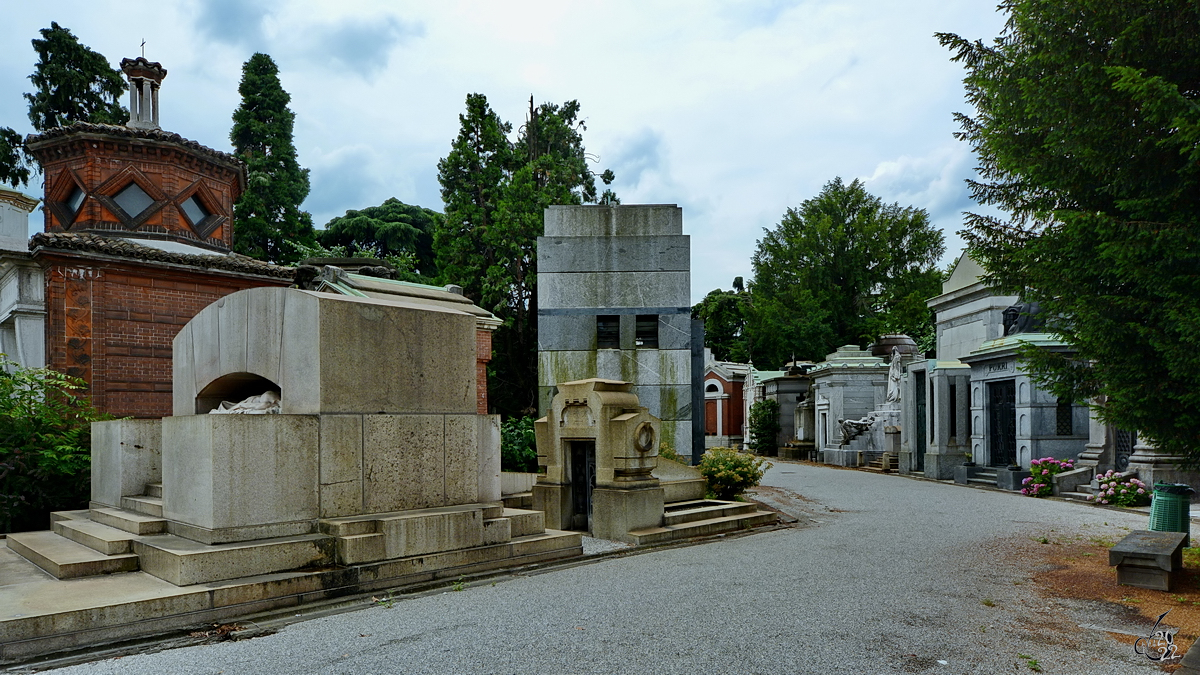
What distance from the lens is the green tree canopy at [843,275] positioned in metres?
45.9

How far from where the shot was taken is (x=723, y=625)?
18.3ft

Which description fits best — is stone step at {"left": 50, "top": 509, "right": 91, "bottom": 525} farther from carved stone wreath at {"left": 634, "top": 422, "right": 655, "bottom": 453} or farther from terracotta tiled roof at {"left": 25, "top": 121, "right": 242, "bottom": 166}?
terracotta tiled roof at {"left": 25, "top": 121, "right": 242, "bottom": 166}

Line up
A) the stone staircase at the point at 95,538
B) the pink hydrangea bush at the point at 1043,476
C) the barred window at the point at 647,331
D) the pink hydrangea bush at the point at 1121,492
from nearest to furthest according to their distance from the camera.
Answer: the stone staircase at the point at 95,538
the pink hydrangea bush at the point at 1121,492
the pink hydrangea bush at the point at 1043,476
the barred window at the point at 647,331

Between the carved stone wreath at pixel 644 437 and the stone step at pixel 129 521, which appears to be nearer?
the stone step at pixel 129 521

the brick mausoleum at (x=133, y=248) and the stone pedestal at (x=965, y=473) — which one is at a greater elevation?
the brick mausoleum at (x=133, y=248)

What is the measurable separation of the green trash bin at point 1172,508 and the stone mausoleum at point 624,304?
8.95 metres

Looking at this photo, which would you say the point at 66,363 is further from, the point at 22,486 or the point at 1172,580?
the point at 1172,580

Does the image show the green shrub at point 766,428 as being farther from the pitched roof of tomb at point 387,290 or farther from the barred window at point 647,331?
the pitched roof of tomb at point 387,290

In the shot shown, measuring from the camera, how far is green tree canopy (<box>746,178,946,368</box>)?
4594 centimetres

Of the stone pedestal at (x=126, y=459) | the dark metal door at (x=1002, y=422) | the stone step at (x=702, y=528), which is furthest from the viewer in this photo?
the dark metal door at (x=1002, y=422)

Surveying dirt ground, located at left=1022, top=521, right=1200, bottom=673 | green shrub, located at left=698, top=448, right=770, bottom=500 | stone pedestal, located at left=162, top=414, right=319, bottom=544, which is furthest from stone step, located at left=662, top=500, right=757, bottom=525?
stone pedestal, located at left=162, top=414, right=319, bottom=544

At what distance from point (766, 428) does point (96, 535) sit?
106ft

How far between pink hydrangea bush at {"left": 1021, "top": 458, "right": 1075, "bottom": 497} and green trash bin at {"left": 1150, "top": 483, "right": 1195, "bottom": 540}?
22.1ft

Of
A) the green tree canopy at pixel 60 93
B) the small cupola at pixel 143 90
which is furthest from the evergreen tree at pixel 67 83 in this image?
the small cupola at pixel 143 90
